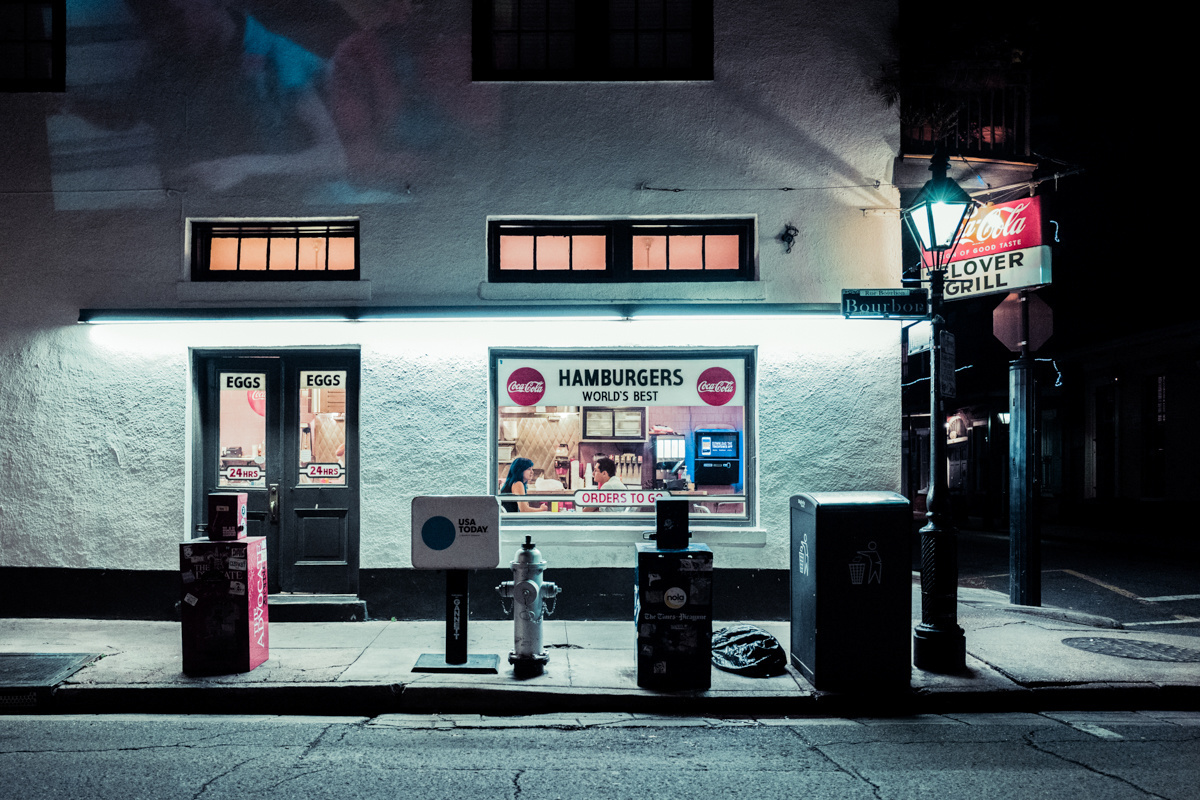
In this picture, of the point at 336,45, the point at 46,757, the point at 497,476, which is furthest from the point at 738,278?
the point at 46,757

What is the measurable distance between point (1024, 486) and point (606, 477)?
4.89 metres

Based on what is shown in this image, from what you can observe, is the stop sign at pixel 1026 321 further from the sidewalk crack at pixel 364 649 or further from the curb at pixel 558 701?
the sidewalk crack at pixel 364 649

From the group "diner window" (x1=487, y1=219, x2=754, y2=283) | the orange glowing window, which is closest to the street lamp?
"diner window" (x1=487, y1=219, x2=754, y2=283)

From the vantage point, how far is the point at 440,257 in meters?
8.30

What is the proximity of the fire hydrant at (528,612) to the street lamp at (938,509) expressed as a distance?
121 inches

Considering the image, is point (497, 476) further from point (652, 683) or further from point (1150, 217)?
point (1150, 217)

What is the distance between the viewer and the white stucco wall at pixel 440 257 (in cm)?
826

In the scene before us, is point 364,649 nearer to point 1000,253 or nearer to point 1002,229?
point 1000,253

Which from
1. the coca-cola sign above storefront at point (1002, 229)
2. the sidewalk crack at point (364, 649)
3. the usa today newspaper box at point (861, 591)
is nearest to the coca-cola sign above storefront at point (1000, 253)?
the coca-cola sign above storefront at point (1002, 229)

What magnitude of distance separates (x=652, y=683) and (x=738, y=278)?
4.44m

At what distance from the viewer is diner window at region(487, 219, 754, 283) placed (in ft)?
27.9

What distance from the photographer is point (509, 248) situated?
852cm

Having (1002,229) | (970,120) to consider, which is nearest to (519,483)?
(1002,229)

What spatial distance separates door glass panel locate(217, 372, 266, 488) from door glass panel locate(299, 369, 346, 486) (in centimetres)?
48
